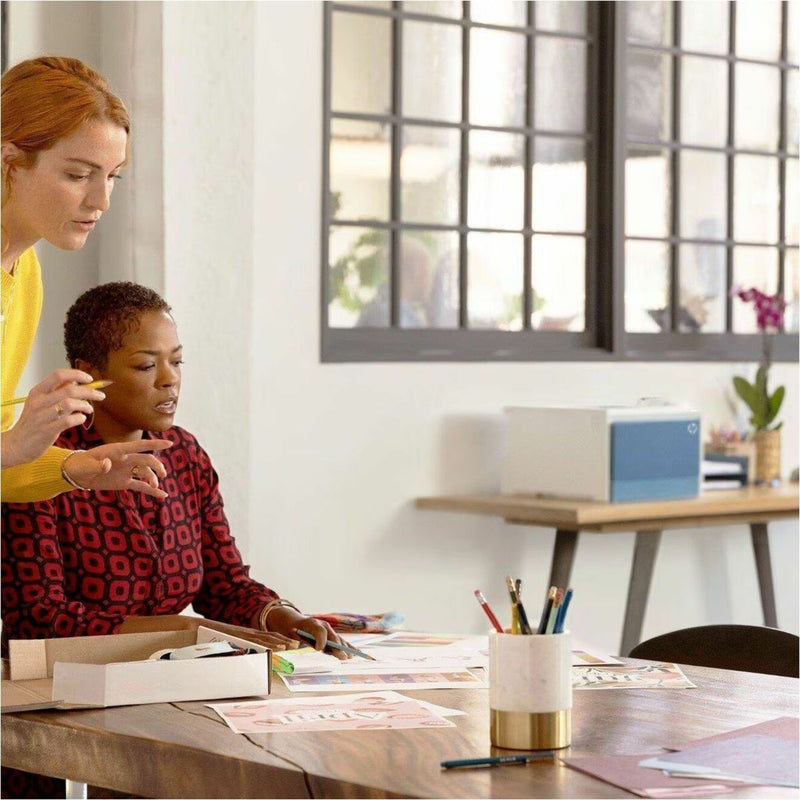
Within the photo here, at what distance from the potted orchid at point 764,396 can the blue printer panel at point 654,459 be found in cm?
55

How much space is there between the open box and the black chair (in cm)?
80

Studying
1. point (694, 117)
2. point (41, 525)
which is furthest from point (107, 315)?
point (694, 117)

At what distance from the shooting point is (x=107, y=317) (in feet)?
7.79

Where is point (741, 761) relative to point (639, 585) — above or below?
above

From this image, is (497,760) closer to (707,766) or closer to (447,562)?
(707,766)

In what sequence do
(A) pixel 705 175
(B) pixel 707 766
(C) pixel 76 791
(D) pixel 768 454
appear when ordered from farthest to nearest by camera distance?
(A) pixel 705 175
(D) pixel 768 454
(C) pixel 76 791
(B) pixel 707 766

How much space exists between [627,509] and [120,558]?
212cm

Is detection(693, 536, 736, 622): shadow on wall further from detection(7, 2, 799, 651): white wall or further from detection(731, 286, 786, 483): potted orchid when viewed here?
detection(731, 286, 786, 483): potted orchid

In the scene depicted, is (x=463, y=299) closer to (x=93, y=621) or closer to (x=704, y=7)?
(x=704, y=7)

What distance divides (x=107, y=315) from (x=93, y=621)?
49 cm

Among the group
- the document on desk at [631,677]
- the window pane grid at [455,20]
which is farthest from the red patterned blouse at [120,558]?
the window pane grid at [455,20]

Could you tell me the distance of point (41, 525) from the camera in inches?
86.3

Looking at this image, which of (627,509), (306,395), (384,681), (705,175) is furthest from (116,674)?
(705,175)

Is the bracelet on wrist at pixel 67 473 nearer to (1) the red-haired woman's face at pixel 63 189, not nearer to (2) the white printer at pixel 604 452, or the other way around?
(1) the red-haired woman's face at pixel 63 189
